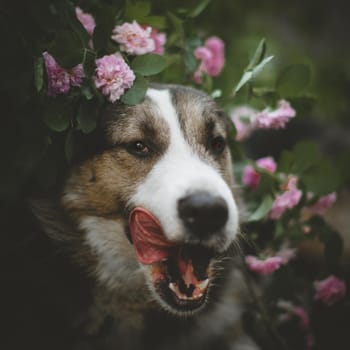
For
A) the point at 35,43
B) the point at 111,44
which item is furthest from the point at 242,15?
the point at 35,43

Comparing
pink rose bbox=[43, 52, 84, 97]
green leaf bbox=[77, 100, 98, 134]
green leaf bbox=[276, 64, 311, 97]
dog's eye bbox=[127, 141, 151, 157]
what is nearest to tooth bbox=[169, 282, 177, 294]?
dog's eye bbox=[127, 141, 151, 157]

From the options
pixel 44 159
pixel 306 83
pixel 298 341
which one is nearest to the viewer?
pixel 44 159

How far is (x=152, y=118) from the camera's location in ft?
9.14

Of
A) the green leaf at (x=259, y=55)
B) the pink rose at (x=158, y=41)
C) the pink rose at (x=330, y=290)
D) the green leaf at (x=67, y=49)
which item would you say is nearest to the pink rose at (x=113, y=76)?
the green leaf at (x=67, y=49)

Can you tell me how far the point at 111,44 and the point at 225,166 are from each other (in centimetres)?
98

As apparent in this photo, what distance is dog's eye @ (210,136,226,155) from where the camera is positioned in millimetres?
3004

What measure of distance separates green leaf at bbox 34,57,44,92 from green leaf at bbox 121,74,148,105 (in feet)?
1.36

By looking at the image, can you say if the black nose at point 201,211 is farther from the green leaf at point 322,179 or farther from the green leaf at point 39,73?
the green leaf at point 322,179

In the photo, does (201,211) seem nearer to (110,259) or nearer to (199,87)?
(110,259)

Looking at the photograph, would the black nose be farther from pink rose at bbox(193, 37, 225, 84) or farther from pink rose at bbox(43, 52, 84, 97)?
pink rose at bbox(193, 37, 225, 84)

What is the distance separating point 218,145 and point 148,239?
2.77ft

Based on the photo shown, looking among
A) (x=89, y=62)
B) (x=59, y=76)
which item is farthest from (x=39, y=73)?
(x=89, y=62)

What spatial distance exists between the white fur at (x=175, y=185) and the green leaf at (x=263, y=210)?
52 centimetres

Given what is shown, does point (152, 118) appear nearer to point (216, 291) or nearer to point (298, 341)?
point (216, 291)
